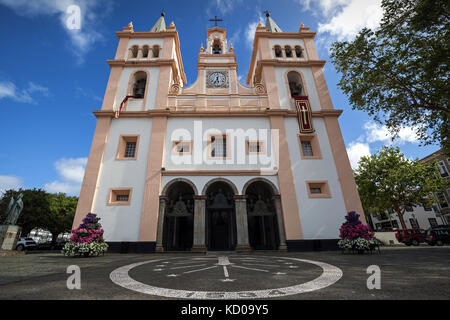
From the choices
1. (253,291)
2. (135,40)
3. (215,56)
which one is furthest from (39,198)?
(253,291)

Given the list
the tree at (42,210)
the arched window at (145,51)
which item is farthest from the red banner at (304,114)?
the tree at (42,210)

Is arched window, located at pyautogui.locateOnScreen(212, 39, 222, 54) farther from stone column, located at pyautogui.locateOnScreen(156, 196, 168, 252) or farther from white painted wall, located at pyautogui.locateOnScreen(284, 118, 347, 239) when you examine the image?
stone column, located at pyautogui.locateOnScreen(156, 196, 168, 252)

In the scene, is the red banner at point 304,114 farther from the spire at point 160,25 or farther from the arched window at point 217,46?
the spire at point 160,25

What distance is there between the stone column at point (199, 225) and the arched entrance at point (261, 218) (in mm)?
4499

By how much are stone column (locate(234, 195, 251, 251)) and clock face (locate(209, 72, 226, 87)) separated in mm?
11823

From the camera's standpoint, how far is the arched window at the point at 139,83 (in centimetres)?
1999

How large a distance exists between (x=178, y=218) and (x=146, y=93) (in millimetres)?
12106

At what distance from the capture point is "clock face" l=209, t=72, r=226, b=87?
20031 mm

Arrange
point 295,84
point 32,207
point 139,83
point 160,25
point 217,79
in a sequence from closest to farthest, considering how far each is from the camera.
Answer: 1. point 217,79
2. point 139,83
3. point 295,84
4. point 160,25
5. point 32,207

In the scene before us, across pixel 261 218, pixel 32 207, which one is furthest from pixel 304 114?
pixel 32 207

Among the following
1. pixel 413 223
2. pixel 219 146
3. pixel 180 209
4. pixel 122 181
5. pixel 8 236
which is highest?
pixel 219 146

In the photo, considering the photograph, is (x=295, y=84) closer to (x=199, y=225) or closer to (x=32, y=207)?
(x=199, y=225)

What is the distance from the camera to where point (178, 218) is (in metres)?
16.9

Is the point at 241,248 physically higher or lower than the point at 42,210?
lower
